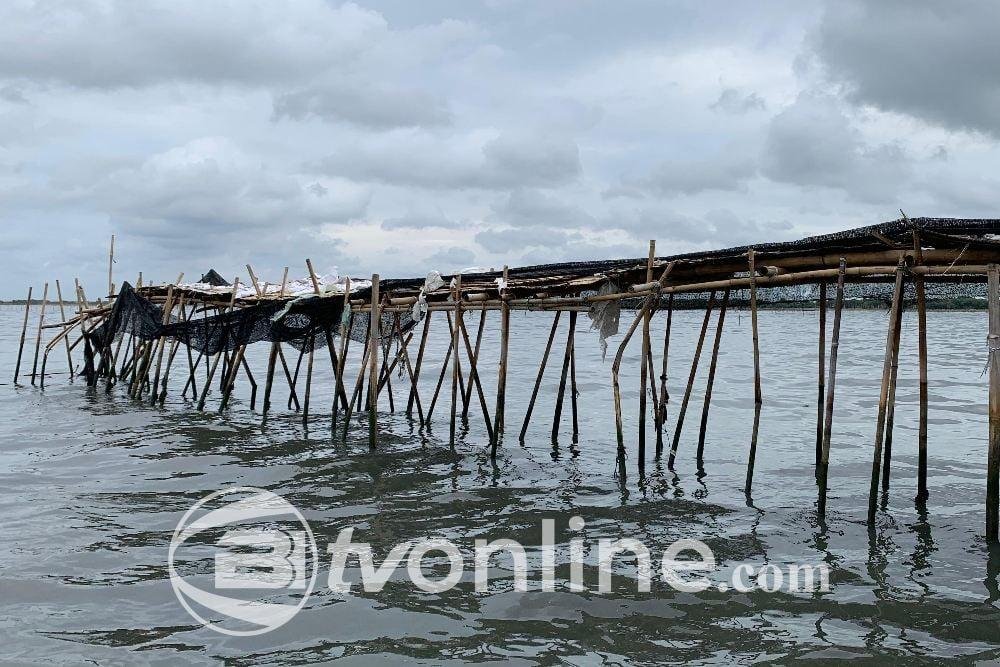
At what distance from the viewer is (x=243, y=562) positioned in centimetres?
666

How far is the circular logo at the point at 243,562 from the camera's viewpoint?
5684 mm

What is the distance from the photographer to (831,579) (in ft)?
20.0

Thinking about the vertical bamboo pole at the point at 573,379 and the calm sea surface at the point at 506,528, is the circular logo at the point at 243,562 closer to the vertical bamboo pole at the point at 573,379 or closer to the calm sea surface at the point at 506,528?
the calm sea surface at the point at 506,528

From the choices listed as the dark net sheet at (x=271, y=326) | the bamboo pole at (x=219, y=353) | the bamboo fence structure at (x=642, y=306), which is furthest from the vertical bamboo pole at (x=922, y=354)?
the bamboo pole at (x=219, y=353)

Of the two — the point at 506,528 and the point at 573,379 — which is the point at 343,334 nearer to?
the point at 573,379

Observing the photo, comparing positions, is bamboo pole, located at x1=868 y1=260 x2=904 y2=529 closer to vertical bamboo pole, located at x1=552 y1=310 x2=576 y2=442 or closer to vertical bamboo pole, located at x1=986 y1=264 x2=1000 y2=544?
vertical bamboo pole, located at x1=986 y1=264 x2=1000 y2=544

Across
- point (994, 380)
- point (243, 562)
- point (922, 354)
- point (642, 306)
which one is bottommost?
point (243, 562)

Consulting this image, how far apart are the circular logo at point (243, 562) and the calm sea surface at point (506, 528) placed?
0.16 meters

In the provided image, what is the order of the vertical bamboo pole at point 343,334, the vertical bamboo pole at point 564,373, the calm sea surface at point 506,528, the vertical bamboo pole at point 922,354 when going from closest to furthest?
the calm sea surface at point 506,528
the vertical bamboo pole at point 922,354
the vertical bamboo pole at point 564,373
the vertical bamboo pole at point 343,334

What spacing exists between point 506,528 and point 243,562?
7.67 ft

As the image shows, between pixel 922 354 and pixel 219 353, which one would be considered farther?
pixel 219 353

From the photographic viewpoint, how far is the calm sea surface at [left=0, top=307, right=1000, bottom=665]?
518 cm

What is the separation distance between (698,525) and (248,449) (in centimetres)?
690

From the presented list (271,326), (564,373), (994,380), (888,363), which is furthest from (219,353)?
(994,380)
